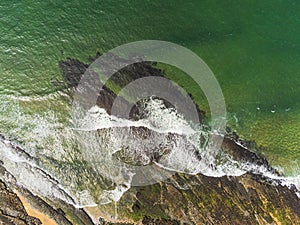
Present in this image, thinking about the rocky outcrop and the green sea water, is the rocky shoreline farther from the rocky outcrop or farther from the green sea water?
the green sea water

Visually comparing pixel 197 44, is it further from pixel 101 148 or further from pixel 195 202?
pixel 195 202

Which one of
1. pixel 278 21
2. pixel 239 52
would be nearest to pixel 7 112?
pixel 239 52

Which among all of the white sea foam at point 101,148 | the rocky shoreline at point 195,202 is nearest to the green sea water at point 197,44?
the white sea foam at point 101,148

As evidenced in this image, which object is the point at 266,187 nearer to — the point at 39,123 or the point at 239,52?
the point at 239,52

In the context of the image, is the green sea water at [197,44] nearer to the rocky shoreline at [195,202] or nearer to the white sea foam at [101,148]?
the white sea foam at [101,148]

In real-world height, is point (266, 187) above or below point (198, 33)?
below

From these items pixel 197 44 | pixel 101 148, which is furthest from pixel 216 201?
pixel 197 44
